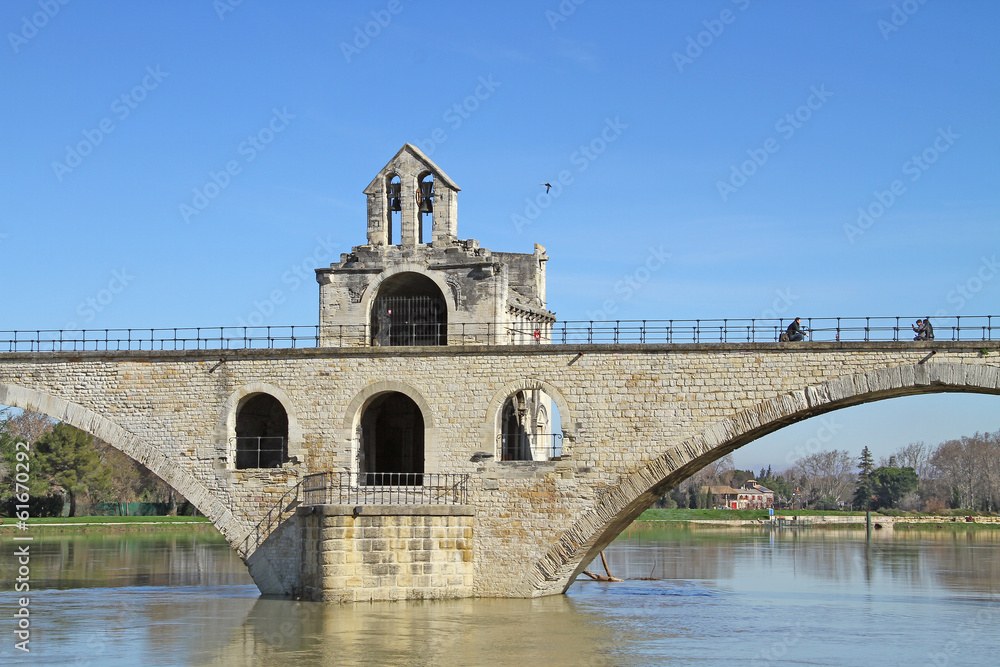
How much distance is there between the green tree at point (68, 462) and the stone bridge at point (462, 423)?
1072 inches

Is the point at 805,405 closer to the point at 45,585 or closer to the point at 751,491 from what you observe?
the point at 45,585

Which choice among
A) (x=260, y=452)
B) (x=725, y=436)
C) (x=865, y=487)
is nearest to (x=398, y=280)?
(x=260, y=452)

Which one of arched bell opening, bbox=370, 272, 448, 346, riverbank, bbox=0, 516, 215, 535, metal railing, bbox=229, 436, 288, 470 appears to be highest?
arched bell opening, bbox=370, 272, 448, 346

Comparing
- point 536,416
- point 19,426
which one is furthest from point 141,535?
point 536,416

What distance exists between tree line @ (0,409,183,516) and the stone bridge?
2575 centimetres

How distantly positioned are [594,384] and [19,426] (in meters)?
44.0

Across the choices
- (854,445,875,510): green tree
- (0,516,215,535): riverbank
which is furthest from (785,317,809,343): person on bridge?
(854,445,875,510): green tree

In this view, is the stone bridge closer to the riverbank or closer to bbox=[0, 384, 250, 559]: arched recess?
bbox=[0, 384, 250, 559]: arched recess

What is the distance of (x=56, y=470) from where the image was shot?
51.5 m

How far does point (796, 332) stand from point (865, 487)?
6282cm

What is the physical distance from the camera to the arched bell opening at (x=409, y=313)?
26.4 meters

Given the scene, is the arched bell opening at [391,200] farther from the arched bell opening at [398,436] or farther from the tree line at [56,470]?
the tree line at [56,470]

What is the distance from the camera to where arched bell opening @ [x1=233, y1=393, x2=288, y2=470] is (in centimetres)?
2631

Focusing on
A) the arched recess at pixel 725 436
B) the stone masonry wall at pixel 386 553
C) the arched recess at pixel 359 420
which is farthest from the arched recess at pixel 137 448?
the arched recess at pixel 725 436
